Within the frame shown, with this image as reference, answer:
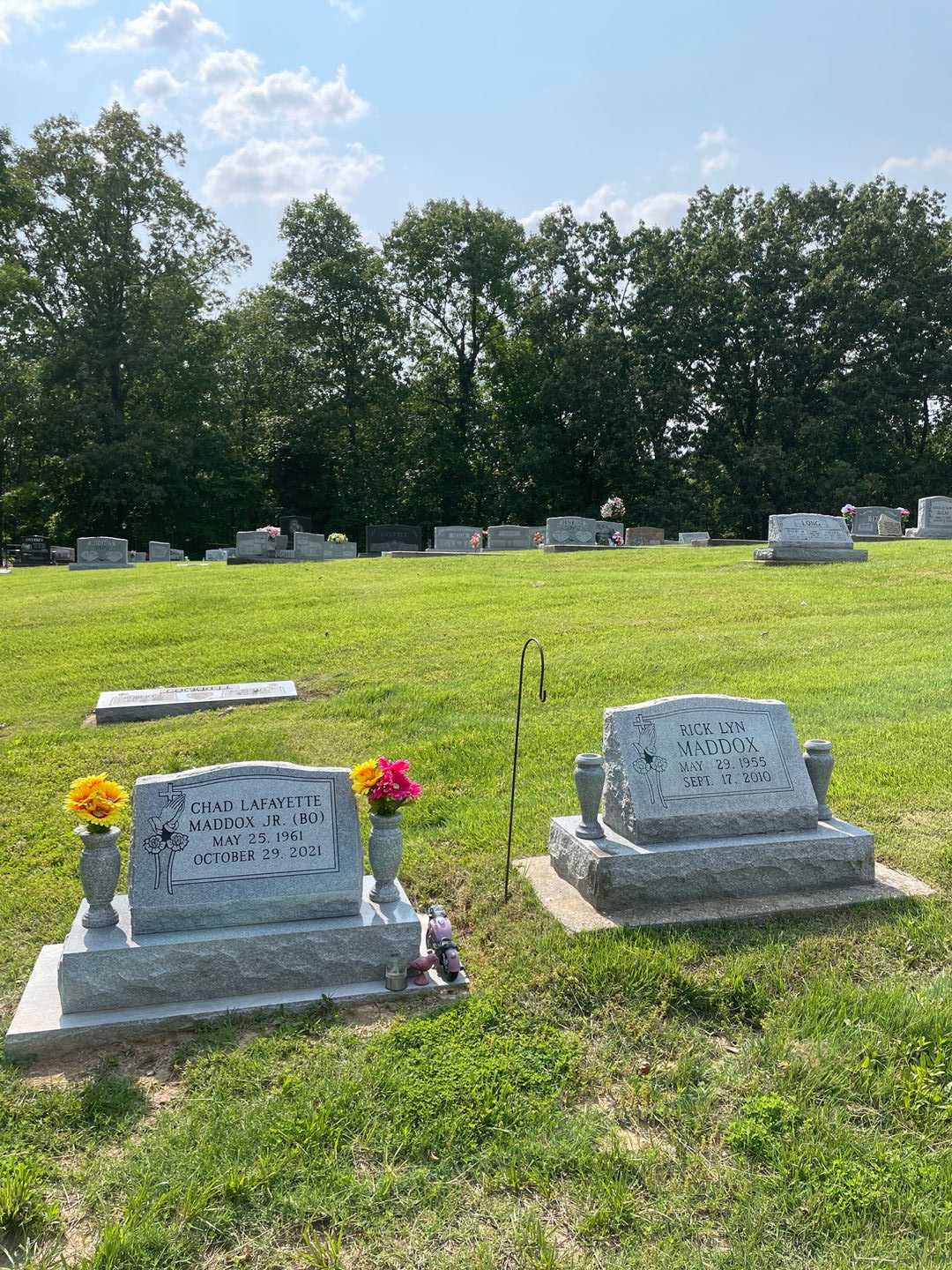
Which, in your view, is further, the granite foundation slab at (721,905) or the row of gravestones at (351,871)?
the granite foundation slab at (721,905)

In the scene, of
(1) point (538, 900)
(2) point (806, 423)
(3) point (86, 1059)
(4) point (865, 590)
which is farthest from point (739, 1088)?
(2) point (806, 423)

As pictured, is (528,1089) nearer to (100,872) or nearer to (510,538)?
(100,872)

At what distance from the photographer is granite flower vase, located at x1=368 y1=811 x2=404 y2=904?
422 cm

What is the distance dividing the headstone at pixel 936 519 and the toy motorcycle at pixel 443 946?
23491mm

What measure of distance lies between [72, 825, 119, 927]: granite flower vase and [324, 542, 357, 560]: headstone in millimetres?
21765

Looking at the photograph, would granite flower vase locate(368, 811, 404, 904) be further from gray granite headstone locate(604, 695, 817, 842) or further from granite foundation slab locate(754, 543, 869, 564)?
granite foundation slab locate(754, 543, 869, 564)

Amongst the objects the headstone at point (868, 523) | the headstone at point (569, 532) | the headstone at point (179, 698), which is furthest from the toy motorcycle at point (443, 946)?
the headstone at point (868, 523)

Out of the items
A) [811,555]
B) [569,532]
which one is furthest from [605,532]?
[811,555]

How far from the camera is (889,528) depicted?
2475 centimetres

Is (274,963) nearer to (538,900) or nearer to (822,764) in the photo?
(538,900)

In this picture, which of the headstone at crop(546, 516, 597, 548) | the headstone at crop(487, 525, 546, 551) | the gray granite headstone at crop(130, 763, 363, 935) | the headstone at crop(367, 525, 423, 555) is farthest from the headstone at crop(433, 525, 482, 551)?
the gray granite headstone at crop(130, 763, 363, 935)

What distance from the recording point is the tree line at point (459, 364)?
35.6m

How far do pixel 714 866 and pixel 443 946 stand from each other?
159 cm

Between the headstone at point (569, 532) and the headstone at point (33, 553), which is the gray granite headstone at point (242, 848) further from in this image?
the headstone at point (33, 553)
